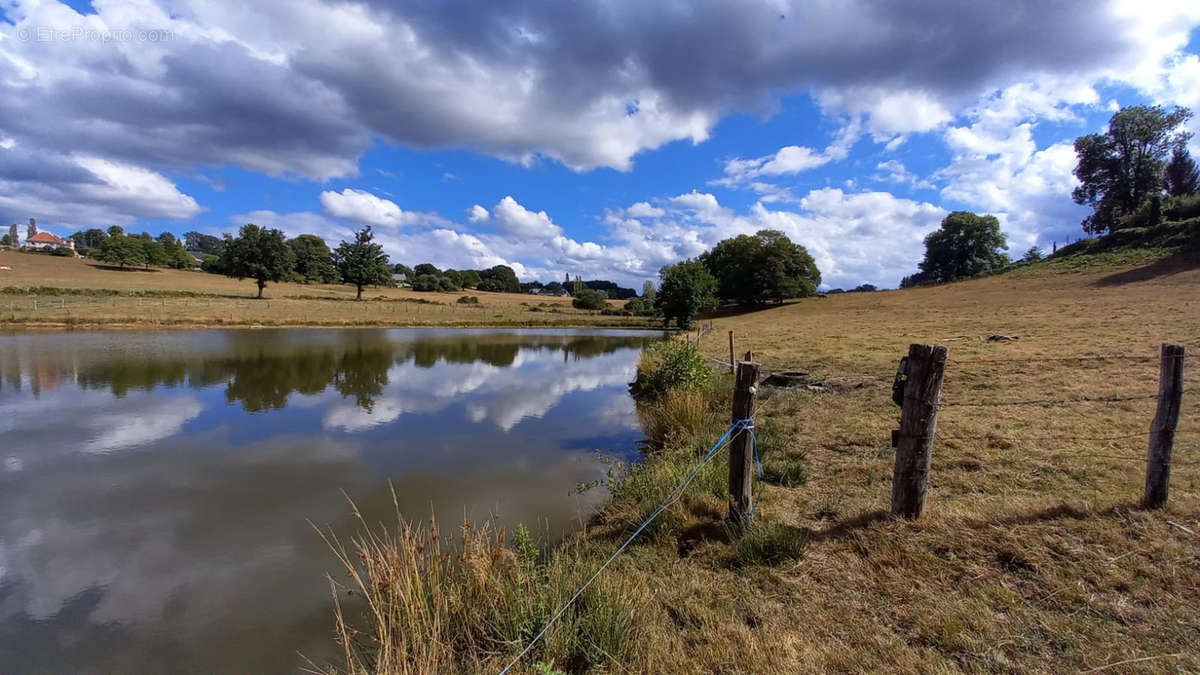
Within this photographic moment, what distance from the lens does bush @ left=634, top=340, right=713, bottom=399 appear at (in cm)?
1143

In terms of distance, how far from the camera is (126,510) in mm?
6559

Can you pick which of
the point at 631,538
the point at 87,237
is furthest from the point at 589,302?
the point at 87,237

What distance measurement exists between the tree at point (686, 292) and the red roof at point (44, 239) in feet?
516

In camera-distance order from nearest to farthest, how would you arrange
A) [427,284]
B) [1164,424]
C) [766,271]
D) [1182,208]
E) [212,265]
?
[1164,424] < [1182,208] < [766,271] < [212,265] < [427,284]

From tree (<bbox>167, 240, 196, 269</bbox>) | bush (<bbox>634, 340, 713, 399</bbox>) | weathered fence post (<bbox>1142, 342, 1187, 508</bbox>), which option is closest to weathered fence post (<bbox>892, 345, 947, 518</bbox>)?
weathered fence post (<bbox>1142, 342, 1187, 508</bbox>)

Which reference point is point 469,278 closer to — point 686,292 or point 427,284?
point 427,284

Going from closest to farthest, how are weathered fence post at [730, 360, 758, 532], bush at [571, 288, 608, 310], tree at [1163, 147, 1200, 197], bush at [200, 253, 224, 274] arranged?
weathered fence post at [730, 360, 758, 532], tree at [1163, 147, 1200, 197], bush at [571, 288, 608, 310], bush at [200, 253, 224, 274]

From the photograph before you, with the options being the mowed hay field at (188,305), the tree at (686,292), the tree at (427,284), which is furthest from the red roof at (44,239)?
the tree at (686,292)

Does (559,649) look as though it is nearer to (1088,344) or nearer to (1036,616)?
(1036,616)

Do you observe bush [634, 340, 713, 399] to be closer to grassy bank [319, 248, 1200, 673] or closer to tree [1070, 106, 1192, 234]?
grassy bank [319, 248, 1200, 673]

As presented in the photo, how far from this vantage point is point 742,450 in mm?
4336

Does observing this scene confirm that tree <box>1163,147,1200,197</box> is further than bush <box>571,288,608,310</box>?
No

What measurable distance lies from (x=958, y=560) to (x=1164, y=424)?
212cm

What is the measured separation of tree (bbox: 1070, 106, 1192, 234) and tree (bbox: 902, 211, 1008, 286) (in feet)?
29.6
